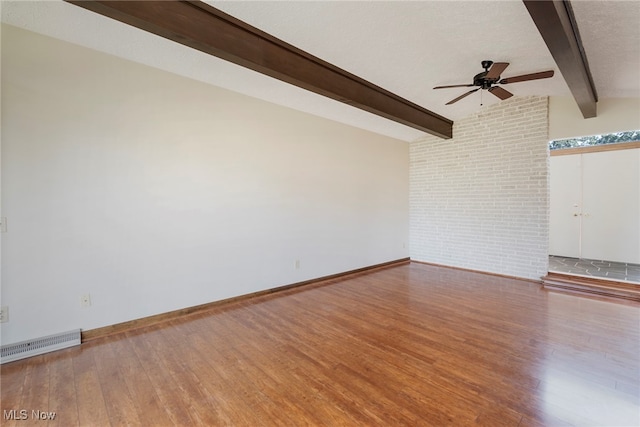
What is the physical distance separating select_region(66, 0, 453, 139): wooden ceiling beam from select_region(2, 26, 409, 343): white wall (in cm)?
105

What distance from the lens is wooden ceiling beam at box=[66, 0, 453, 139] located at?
1948 millimetres

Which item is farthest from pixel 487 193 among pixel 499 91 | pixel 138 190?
pixel 138 190

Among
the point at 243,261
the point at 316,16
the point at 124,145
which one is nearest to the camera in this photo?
the point at 316,16

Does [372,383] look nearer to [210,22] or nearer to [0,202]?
[210,22]

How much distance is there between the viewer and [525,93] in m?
4.43

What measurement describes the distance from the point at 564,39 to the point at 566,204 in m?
5.05

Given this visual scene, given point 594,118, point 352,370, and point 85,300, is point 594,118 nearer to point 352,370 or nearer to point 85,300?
point 352,370

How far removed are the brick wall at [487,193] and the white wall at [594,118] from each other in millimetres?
140

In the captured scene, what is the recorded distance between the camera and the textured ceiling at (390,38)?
2283mm

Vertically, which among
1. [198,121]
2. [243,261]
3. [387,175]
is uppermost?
[198,121]

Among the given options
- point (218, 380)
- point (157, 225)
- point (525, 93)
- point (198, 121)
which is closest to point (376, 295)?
point (218, 380)

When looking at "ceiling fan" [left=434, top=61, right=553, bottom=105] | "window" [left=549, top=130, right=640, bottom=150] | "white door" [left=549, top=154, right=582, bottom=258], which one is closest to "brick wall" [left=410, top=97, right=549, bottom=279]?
"window" [left=549, top=130, right=640, bottom=150]

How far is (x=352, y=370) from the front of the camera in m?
2.14

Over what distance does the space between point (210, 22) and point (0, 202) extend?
7.48 feet
